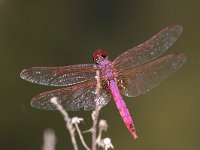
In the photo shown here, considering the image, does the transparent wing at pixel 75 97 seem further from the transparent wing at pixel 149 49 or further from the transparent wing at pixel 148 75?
the transparent wing at pixel 149 49

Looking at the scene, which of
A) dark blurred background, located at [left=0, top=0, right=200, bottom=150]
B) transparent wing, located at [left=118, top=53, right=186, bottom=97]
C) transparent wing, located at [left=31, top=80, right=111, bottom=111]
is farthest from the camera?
dark blurred background, located at [left=0, top=0, right=200, bottom=150]

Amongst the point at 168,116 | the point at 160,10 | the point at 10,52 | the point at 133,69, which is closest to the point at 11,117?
the point at 10,52

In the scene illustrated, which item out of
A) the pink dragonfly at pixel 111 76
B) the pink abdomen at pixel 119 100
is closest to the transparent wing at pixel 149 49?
the pink dragonfly at pixel 111 76

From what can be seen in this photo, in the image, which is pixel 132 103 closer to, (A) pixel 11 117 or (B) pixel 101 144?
(A) pixel 11 117

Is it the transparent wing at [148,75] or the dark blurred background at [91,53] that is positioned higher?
the dark blurred background at [91,53]

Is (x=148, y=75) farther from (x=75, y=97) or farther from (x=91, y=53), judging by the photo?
(x=91, y=53)

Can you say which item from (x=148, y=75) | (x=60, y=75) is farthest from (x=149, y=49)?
(x=60, y=75)

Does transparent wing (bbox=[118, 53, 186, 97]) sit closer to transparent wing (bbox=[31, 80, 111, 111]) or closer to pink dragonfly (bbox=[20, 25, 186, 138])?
pink dragonfly (bbox=[20, 25, 186, 138])


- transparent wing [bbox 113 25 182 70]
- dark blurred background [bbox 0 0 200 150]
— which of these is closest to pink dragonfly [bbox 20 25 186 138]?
transparent wing [bbox 113 25 182 70]
